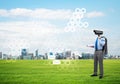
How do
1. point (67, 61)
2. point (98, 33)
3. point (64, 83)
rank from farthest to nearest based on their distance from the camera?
point (67, 61), point (98, 33), point (64, 83)

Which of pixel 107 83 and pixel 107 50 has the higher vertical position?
pixel 107 50

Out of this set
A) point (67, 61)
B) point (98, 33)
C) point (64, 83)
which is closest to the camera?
point (64, 83)

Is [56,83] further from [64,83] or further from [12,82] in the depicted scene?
[12,82]

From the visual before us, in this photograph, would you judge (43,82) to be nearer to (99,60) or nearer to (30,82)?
(30,82)

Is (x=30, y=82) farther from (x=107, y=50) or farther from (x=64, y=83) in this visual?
(x=107, y=50)

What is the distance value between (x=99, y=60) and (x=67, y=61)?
12.2 m

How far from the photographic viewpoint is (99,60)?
1672 centimetres

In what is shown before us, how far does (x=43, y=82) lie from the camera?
14.9m

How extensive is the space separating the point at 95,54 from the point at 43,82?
9.96ft

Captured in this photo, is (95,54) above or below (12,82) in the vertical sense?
above

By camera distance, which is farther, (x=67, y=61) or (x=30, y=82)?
(x=67, y=61)

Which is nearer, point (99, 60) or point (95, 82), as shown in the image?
point (95, 82)

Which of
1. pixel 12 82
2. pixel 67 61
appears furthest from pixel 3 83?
pixel 67 61

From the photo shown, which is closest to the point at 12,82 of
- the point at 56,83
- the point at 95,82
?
the point at 56,83
